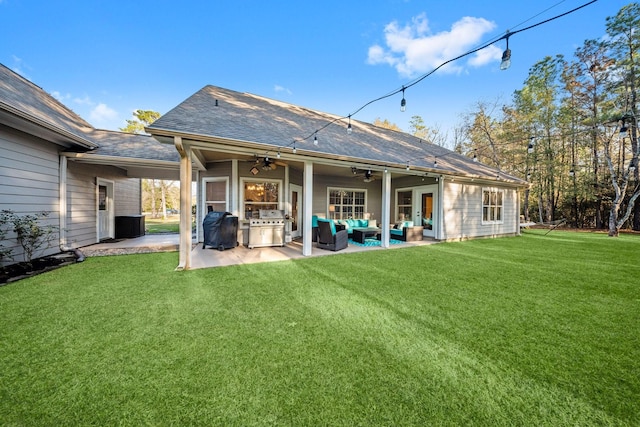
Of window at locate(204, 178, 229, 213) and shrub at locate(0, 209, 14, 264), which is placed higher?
window at locate(204, 178, 229, 213)

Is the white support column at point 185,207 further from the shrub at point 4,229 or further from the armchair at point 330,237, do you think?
the armchair at point 330,237

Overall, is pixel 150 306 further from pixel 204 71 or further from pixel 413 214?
pixel 204 71

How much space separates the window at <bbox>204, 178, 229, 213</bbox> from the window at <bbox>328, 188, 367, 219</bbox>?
412 centimetres

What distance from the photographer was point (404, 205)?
1041 cm

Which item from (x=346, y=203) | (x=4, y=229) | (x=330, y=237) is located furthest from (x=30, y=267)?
(x=346, y=203)

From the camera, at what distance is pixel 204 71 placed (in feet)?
36.1

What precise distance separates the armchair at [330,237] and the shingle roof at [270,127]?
1.91m

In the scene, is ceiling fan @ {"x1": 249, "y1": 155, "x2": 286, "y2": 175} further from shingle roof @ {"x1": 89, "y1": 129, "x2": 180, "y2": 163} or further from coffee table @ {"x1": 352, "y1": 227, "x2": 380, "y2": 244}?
coffee table @ {"x1": 352, "y1": 227, "x2": 380, "y2": 244}

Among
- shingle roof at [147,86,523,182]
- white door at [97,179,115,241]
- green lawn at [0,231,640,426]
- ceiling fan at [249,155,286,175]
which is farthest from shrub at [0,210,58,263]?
ceiling fan at [249,155,286,175]

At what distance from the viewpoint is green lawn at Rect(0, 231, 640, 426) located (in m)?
1.50

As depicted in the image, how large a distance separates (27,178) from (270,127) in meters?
5.21

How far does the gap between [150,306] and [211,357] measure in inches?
61.1

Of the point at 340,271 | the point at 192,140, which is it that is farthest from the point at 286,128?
the point at 340,271

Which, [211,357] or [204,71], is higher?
[204,71]
